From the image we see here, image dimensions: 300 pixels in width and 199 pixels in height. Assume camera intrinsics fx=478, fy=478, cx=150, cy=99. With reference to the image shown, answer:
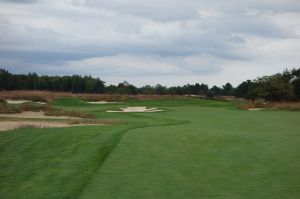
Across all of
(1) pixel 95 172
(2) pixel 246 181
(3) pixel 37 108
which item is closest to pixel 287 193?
(2) pixel 246 181

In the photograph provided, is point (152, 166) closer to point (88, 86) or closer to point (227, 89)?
point (88, 86)

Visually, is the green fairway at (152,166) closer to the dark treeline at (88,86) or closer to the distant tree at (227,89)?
the dark treeline at (88,86)

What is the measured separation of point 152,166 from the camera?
→ 962 centimetres

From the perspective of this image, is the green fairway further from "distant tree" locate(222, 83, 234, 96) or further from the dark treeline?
"distant tree" locate(222, 83, 234, 96)

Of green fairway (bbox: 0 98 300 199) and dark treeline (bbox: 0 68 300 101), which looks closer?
green fairway (bbox: 0 98 300 199)

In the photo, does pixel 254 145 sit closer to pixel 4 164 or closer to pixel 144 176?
pixel 144 176

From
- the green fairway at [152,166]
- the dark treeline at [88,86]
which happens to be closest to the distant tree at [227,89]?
the dark treeline at [88,86]

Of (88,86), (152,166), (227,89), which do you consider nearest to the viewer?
(152,166)

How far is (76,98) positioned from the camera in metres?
52.1

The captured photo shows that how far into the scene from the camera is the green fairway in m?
7.77

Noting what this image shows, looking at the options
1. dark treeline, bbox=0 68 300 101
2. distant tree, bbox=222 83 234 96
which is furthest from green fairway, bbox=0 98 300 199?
distant tree, bbox=222 83 234 96

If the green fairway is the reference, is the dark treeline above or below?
above

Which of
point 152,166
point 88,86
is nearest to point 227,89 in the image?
point 88,86

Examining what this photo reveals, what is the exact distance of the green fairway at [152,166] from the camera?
25.5ft
